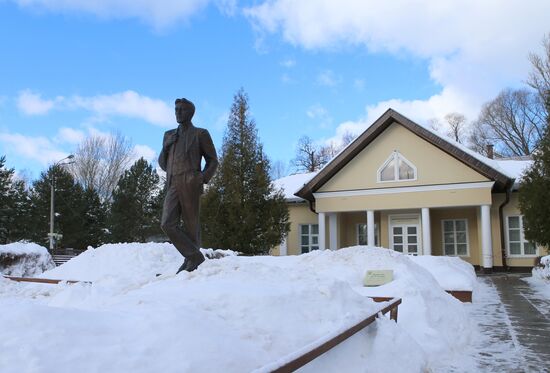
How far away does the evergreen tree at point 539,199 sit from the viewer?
16391mm

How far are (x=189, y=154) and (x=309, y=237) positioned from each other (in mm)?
21042

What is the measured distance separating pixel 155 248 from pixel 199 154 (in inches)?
334

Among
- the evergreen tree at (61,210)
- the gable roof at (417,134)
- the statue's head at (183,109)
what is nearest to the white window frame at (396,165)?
A: the gable roof at (417,134)

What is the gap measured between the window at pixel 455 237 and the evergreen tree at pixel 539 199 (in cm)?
673

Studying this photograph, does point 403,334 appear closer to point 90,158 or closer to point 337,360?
point 337,360

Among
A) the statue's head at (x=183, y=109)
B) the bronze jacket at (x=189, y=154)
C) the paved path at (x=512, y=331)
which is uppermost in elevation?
the statue's head at (x=183, y=109)

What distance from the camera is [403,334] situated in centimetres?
573

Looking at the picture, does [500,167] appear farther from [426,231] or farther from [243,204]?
[243,204]

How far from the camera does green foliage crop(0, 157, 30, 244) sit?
35906mm

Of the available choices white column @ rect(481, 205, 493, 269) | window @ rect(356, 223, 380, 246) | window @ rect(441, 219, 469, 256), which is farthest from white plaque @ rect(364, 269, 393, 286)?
window @ rect(356, 223, 380, 246)

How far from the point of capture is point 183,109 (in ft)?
23.6

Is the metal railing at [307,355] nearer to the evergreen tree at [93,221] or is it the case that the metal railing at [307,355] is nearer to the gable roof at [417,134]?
the gable roof at [417,134]

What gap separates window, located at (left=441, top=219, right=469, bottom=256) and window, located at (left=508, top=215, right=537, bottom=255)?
6.26 feet

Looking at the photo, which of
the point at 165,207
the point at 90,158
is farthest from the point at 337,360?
the point at 90,158
